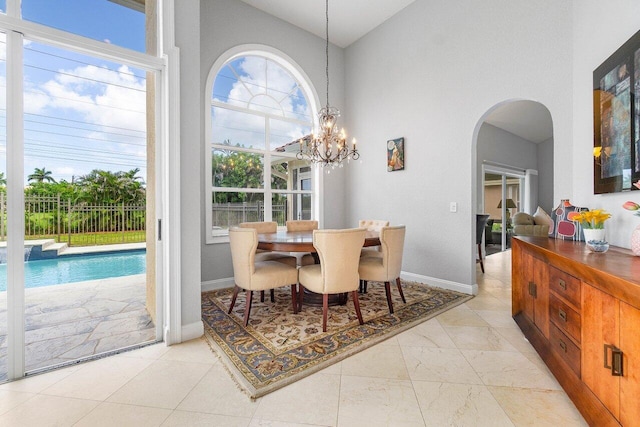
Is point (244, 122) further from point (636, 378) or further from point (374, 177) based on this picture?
point (636, 378)

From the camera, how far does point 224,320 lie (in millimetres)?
2721

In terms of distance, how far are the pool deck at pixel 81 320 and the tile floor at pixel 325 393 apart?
0.25m

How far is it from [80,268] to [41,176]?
3.17 ft

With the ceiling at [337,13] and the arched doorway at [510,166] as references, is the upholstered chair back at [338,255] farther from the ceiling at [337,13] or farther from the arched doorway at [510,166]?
the arched doorway at [510,166]

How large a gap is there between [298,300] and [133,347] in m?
1.48

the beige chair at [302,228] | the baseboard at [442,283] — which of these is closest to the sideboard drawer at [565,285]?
the baseboard at [442,283]

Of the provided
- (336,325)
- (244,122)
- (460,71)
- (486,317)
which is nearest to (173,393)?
(336,325)

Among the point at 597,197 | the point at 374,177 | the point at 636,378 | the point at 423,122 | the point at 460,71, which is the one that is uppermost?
the point at 460,71

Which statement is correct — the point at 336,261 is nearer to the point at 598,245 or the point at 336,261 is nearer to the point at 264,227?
the point at 264,227

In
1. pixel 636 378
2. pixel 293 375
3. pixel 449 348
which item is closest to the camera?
pixel 636 378

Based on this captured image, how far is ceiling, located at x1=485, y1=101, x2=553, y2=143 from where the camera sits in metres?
5.20

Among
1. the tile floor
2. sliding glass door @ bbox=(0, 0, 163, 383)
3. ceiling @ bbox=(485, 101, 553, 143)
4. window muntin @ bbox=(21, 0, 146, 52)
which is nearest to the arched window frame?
sliding glass door @ bbox=(0, 0, 163, 383)

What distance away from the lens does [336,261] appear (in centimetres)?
248

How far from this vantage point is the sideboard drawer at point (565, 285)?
1514mm
